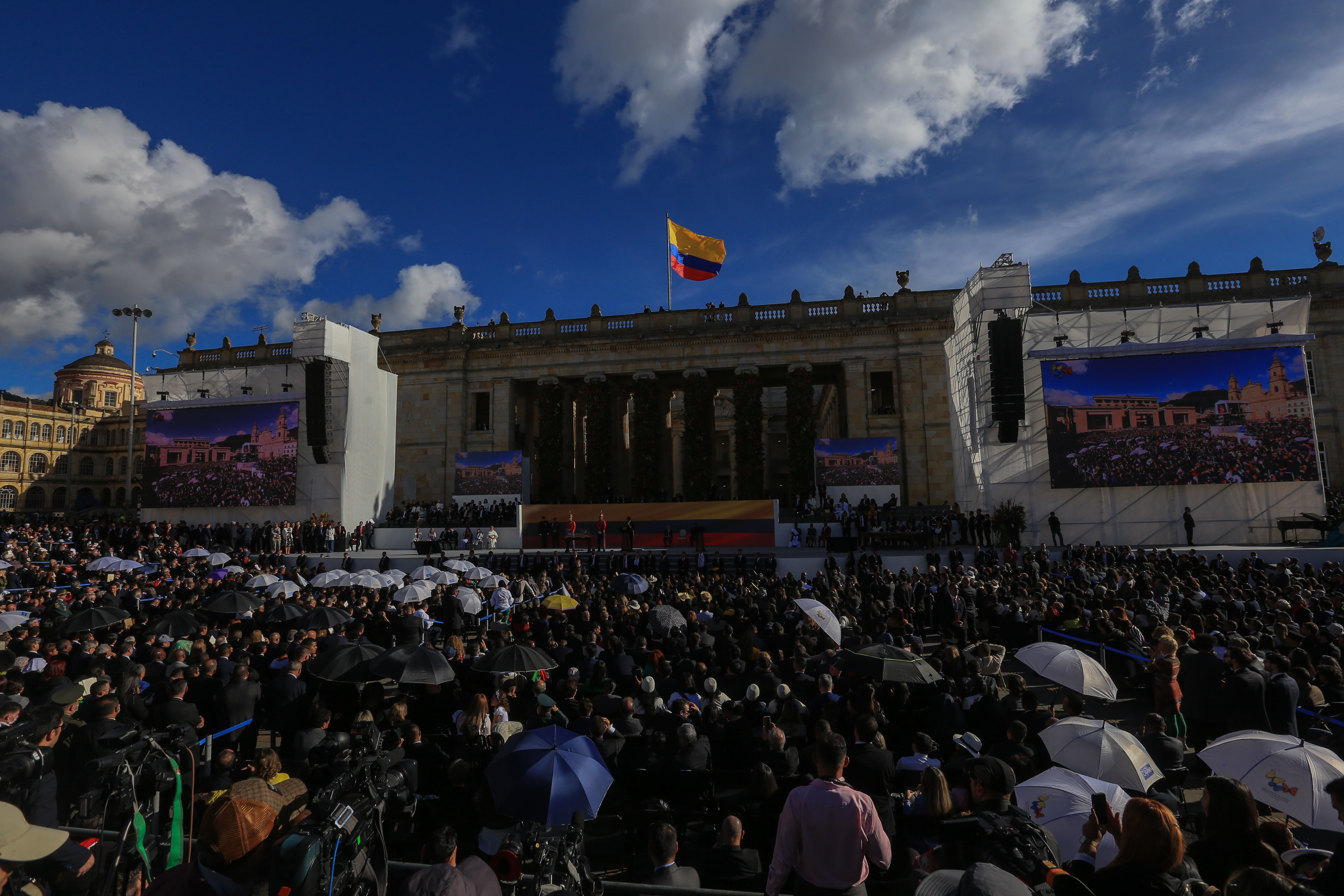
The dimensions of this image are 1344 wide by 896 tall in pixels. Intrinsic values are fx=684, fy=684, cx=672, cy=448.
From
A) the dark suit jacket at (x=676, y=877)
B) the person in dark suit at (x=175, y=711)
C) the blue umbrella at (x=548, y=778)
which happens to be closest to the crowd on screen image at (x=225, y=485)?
the person in dark suit at (x=175, y=711)

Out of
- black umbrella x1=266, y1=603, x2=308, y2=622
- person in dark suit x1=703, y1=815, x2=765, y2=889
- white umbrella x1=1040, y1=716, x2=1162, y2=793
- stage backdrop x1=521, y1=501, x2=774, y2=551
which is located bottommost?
person in dark suit x1=703, y1=815, x2=765, y2=889

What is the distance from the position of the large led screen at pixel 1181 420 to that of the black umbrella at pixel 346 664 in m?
24.7

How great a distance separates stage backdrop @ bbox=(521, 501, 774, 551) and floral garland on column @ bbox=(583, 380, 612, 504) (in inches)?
161

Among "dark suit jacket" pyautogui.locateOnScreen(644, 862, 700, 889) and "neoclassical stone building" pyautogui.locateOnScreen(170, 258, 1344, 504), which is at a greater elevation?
"neoclassical stone building" pyautogui.locateOnScreen(170, 258, 1344, 504)

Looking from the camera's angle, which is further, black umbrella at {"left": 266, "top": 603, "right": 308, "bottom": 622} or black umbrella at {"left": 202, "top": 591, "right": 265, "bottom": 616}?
black umbrella at {"left": 202, "top": 591, "right": 265, "bottom": 616}

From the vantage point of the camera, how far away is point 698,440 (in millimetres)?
35719

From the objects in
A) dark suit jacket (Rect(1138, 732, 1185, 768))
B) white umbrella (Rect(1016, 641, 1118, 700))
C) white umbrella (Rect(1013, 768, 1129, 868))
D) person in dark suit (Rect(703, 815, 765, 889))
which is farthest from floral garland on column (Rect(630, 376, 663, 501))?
white umbrella (Rect(1013, 768, 1129, 868))

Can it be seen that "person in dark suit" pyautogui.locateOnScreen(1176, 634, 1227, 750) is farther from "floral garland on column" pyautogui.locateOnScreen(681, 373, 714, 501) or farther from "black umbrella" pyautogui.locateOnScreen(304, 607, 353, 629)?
"floral garland on column" pyautogui.locateOnScreen(681, 373, 714, 501)

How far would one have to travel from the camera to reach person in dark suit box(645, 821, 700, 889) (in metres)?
3.85

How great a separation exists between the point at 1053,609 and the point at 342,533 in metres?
27.0

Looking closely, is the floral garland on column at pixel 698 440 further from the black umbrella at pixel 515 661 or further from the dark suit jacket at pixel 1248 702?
the dark suit jacket at pixel 1248 702

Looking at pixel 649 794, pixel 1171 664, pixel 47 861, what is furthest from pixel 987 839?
pixel 1171 664

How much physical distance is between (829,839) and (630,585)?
11632 mm

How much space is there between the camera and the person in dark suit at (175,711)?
21.2ft
